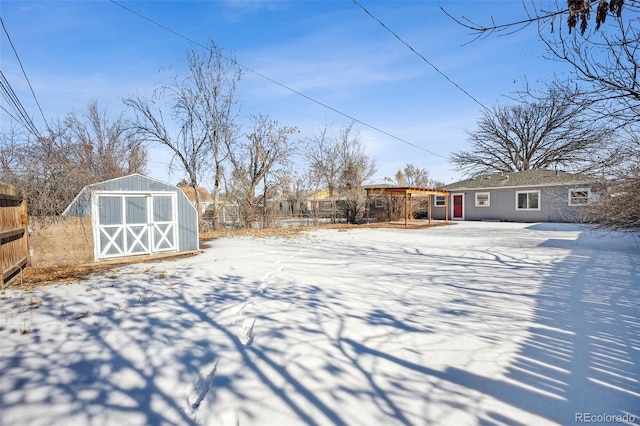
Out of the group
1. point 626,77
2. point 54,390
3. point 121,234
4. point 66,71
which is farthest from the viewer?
point 66,71

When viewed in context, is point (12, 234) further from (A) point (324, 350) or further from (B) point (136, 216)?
(A) point (324, 350)

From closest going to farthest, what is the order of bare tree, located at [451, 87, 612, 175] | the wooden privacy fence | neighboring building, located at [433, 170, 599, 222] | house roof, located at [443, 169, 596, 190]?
the wooden privacy fence < neighboring building, located at [433, 170, 599, 222] < house roof, located at [443, 169, 596, 190] < bare tree, located at [451, 87, 612, 175]

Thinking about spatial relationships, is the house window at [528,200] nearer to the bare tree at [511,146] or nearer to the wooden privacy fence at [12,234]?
the bare tree at [511,146]

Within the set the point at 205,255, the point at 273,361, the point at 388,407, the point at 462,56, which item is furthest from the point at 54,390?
the point at 462,56

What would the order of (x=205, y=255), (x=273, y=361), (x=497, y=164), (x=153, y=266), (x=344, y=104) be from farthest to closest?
(x=497, y=164), (x=344, y=104), (x=205, y=255), (x=153, y=266), (x=273, y=361)

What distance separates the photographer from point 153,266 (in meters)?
7.40

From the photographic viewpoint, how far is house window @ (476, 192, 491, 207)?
21.2 metres

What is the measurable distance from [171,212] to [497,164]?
30.7m

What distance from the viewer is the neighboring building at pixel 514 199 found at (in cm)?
1808

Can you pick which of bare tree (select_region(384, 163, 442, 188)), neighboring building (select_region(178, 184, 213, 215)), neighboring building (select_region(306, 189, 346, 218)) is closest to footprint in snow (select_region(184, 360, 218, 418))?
neighboring building (select_region(178, 184, 213, 215))

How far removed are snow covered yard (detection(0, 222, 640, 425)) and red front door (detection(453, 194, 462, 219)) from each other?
17482mm

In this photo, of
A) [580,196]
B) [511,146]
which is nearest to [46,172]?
[580,196]

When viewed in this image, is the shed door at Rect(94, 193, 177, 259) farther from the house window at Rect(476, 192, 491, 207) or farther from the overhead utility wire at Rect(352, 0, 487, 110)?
the house window at Rect(476, 192, 491, 207)

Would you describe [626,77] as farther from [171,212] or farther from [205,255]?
[171,212]
